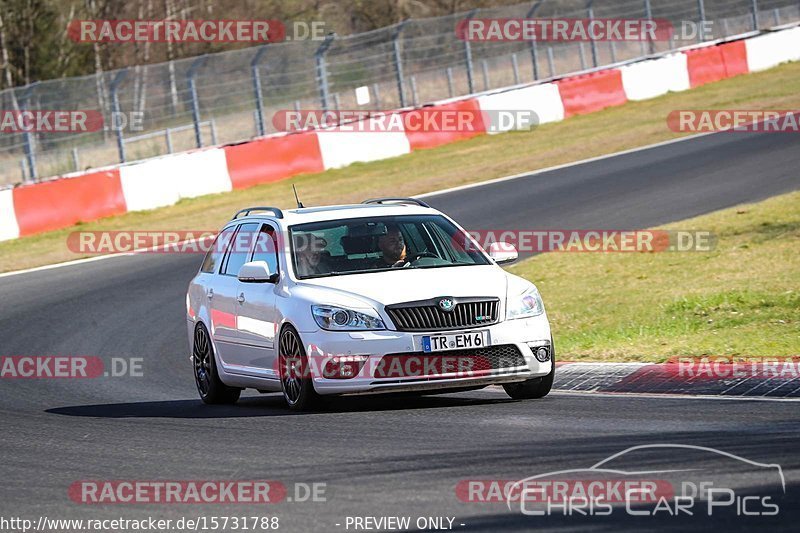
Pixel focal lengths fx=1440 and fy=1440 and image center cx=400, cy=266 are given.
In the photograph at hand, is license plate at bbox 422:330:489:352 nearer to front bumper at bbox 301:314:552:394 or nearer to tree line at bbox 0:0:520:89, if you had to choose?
front bumper at bbox 301:314:552:394

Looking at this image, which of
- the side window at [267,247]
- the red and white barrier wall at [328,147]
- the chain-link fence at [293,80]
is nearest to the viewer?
the side window at [267,247]

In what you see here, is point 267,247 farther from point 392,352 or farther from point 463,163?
point 463,163

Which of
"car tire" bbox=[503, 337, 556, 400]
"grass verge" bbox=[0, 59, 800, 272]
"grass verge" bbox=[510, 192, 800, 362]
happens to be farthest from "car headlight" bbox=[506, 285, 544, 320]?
"grass verge" bbox=[0, 59, 800, 272]

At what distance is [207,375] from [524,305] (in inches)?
125

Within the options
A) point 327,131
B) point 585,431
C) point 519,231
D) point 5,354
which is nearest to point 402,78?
point 327,131

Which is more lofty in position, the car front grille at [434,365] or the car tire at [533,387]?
the car front grille at [434,365]

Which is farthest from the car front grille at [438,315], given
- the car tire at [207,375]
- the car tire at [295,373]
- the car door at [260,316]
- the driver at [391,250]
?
the car tire at [207,375]

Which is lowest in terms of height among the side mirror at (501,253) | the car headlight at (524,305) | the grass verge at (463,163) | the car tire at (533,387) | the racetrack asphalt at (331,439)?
the grass verge at (463,163)

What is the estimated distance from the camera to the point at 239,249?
12.2 metres

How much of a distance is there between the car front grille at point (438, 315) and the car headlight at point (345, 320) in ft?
0.44

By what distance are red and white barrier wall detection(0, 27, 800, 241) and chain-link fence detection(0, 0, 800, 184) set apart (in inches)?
33.2

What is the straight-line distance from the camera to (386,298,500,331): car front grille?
10078 mm

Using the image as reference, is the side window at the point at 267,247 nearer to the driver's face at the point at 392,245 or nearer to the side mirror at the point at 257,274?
the side mirror at the point at 257,274

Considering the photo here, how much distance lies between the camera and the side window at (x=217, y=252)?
41.2 ft
